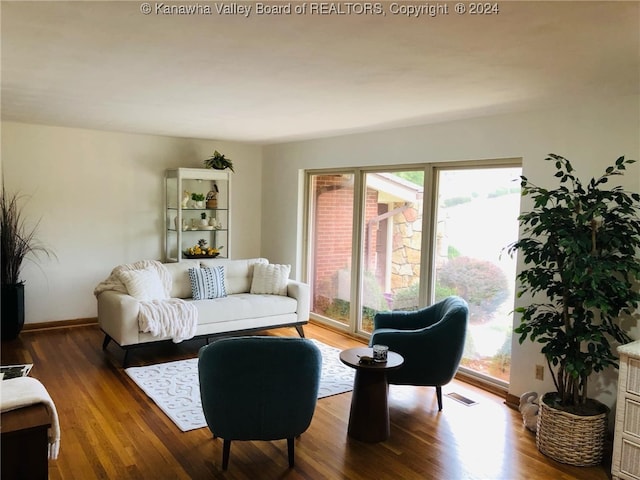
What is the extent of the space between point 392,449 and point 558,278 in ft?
5.68

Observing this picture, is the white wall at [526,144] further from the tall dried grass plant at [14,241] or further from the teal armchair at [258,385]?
the tall dried grass plant at [14,241]

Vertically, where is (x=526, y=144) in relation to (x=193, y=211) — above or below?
above

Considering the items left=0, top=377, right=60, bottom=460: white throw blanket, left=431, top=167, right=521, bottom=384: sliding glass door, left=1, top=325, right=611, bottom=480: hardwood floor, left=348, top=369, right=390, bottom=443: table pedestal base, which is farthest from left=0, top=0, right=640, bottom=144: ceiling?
left=1, top=325, right=611, bottom=480: hardwood floor

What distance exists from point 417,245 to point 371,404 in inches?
82.6

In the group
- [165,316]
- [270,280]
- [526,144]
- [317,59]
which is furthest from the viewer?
[270,280]

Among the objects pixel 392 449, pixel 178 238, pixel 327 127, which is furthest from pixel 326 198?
pixel 392 449

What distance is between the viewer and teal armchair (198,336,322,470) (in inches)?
111

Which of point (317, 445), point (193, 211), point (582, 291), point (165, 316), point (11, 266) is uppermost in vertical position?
point (193, 211)

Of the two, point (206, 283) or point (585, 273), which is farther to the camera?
point (206, 283)

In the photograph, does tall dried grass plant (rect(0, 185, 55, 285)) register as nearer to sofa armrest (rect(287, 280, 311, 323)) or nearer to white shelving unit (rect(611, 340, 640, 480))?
sofa armrest (rect(287, 280, 311, 323))

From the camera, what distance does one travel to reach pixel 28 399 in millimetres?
1905

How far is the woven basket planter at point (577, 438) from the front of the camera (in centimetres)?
317

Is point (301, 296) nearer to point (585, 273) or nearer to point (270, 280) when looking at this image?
point (270, 280)

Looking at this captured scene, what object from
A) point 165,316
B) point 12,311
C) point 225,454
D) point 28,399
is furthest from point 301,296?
point 28,399
